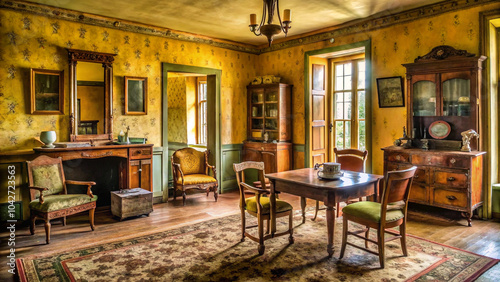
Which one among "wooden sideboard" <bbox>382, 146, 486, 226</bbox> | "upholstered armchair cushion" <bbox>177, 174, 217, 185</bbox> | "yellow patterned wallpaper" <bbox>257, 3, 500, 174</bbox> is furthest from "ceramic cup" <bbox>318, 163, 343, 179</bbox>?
"upholstered armchair cushion" <bbox>177, 174, 217, 185</bbox>

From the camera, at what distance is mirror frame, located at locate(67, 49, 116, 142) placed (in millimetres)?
5230

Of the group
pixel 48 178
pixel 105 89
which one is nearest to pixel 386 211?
pixel 48 178

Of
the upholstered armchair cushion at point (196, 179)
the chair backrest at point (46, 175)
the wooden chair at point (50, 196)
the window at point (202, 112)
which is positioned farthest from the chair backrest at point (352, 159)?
the window at point (202, 112)

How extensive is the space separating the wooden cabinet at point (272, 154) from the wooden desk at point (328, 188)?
2.79 metres

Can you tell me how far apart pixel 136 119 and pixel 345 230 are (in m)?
4.03

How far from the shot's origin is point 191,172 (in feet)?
21.7

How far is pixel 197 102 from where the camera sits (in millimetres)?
8742

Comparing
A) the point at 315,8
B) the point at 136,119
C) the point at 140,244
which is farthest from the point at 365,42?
the point at 140,244

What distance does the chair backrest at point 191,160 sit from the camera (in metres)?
6.48

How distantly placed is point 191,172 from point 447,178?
427cm

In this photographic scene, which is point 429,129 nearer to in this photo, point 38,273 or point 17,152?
point 38,273

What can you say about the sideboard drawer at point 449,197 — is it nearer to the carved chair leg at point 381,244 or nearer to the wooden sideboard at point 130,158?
the carved chair leg at point 381,244

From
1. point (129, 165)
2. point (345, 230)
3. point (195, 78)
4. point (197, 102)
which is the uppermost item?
point (195, 78)

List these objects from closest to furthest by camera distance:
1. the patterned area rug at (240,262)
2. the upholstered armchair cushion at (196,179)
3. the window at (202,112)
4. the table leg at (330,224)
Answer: the patterned area rug at (240,262), the table leg at (330,224), the upholstered armchair cushion at (196,179), the window at (202,112)
